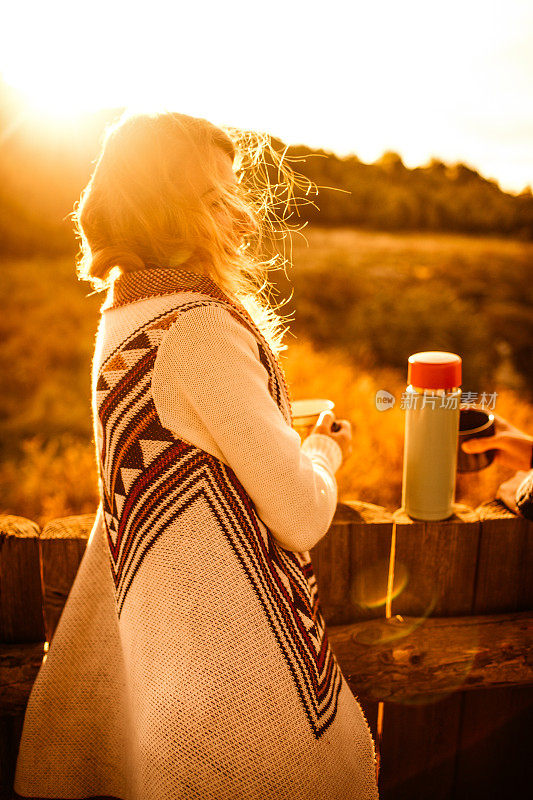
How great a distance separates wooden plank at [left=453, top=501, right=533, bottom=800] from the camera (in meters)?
1.68

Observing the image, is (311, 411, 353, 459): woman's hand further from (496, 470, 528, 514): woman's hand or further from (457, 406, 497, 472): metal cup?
(496, 470, 528, 514): woman's hand

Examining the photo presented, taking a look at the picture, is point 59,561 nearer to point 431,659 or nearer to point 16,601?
point 16,601

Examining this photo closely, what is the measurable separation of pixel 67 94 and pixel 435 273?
4748 mm

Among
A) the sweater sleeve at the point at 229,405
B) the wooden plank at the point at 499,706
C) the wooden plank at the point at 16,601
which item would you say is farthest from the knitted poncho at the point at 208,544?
the wooden plank at the point at 499,706

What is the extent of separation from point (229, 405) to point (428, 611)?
104 cm

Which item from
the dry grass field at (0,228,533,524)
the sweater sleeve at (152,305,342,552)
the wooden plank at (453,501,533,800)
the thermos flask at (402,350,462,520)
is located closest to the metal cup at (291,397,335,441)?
the thermos flask at (402,350,462,520)

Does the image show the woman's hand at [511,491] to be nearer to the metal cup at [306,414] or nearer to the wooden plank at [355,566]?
the wooden plank at [355,566]

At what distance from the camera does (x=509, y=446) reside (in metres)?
1.61

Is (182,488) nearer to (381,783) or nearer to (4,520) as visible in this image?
(4,520)

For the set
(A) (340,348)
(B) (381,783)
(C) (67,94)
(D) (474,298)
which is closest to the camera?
(B) (381,783)

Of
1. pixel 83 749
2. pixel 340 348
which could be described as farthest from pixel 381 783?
pixel 340 348

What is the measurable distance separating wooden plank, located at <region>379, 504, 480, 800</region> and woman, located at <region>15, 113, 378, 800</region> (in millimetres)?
526

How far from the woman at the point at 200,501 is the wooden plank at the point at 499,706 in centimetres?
67

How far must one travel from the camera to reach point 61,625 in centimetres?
137
